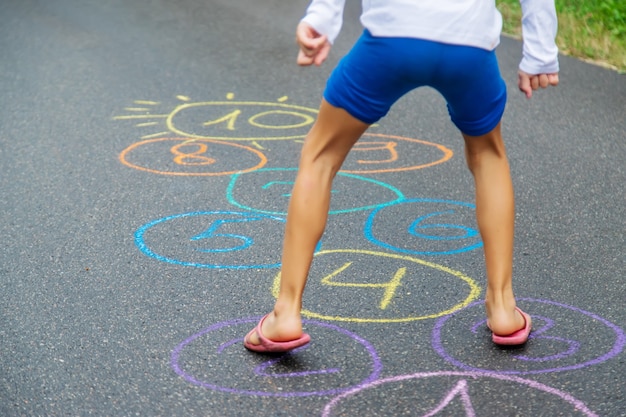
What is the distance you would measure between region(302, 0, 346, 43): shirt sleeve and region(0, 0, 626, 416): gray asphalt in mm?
938

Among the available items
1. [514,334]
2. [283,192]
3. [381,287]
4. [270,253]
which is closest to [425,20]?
[514,334]

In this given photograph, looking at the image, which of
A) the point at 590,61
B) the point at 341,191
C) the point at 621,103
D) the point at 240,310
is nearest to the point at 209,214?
the point at 341,191

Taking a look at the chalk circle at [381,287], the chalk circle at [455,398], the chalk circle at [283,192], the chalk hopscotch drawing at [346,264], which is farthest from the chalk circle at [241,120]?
the chalk circle at [455,398]

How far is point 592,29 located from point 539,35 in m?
5.49

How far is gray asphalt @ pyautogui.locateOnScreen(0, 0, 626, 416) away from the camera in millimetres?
2770

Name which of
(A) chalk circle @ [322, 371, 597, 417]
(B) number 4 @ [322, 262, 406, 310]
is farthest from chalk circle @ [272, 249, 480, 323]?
(A) chalk circle @ [322, 371, 597, 417]

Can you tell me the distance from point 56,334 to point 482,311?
1.34 m

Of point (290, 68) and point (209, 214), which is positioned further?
point (290, 68)

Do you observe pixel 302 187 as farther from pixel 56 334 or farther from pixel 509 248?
pixel 56 334

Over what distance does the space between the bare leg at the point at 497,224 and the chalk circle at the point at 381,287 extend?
1.06 ft

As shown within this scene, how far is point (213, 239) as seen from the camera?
3977mm

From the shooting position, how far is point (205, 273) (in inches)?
142

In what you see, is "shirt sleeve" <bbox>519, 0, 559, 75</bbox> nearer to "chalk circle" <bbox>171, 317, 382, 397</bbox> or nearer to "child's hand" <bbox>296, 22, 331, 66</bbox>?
"child's hand" <bbox>296, 22, 331, 66</bbox>

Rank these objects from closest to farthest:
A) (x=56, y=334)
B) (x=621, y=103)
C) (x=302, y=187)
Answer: (x=302, y=187), (x=56, y=334), (x=621, y=103)
